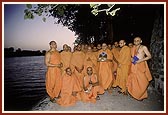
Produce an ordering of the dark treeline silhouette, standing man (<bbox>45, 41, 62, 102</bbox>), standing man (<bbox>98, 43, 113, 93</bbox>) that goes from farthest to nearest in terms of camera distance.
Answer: standing man (<bbox>98, 43, 113, 93</bbox>)
standing man (<bbox>45, 41, 62, 102</bbox>)
the dark treeline silhouette

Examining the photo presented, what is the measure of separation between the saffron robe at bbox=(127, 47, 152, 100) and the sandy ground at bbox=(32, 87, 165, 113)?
9 cm

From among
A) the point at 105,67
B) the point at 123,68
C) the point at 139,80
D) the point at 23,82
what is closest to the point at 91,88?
the point at 105,67

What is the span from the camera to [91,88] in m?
6.02

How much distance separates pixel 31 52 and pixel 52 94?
2.57ft

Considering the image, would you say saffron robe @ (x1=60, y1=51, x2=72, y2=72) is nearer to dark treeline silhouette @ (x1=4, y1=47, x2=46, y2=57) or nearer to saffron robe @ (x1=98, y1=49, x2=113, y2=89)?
dark treeline silhouette @ (x1=4, y1=47, x2=46, y2=57)

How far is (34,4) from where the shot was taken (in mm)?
5871

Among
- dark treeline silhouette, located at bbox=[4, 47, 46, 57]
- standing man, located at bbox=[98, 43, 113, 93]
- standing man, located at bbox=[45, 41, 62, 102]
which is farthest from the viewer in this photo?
standing man, located at bbox=[98, 43, 113, 93]

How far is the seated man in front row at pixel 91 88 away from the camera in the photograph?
599cm

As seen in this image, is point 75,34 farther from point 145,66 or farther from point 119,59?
point 145,66

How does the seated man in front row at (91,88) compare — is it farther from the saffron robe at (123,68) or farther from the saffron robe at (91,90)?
the saffron robe at (123,68)

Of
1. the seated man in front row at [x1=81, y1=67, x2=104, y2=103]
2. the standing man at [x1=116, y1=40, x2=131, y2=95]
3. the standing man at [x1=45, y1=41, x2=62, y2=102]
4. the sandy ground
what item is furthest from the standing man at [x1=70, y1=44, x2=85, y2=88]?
the standing man at [x1=116, y1=40, x2=131, y2=95]

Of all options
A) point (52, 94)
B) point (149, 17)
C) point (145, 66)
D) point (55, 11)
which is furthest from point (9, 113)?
point (149, 17)

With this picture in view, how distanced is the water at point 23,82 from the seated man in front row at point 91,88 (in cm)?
69

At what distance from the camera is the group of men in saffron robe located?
19.7 feet
